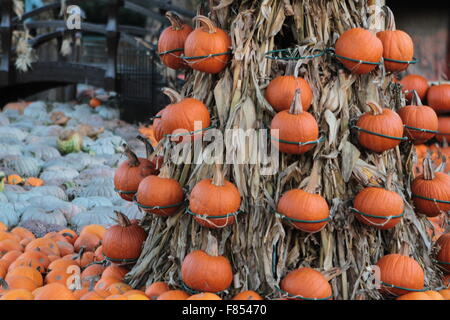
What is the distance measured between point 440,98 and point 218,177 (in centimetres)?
491

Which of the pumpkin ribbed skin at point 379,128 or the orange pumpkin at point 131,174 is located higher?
the pumpkin ribbed skin at point 379,128

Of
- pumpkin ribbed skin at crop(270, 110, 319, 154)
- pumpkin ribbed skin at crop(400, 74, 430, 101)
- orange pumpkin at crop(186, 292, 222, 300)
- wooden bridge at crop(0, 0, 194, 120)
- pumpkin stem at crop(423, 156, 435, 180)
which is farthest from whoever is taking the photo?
wooden bridge at crop(0, 0, 194, 120)

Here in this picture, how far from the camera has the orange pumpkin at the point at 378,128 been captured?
10.1 ft

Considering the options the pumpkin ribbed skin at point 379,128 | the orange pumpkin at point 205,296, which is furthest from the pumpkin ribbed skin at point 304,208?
the orange pumpkin at point 205,296

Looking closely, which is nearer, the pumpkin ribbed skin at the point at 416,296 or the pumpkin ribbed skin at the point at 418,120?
the pumpkin ribbed skin at the point at 416,296

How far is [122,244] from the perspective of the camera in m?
3.47

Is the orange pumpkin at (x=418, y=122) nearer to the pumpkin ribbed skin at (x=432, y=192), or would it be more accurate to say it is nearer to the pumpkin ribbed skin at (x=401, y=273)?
the pumpkin ribbed skin at (x=432, y=192)

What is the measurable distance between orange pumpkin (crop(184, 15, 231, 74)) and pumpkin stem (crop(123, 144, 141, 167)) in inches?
28.6

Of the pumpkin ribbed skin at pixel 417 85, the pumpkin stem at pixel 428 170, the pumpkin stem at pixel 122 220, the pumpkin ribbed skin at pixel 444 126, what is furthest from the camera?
A: the pumpkin ribbed skin at pixel 417 85

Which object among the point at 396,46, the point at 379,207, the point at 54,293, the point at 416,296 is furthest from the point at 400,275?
the point at 54,293

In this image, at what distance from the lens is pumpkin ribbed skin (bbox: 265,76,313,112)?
3.04m

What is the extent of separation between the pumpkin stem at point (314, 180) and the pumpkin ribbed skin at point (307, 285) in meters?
0.44

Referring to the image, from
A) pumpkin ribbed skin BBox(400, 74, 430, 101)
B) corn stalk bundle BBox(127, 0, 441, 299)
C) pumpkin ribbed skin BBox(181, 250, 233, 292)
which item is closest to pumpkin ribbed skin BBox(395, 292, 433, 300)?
corn stalk bundle BBox(127, 0, 441, 299)

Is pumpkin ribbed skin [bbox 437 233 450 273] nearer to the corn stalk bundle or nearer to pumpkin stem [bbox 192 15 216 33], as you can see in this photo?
the corn stalk bundle
